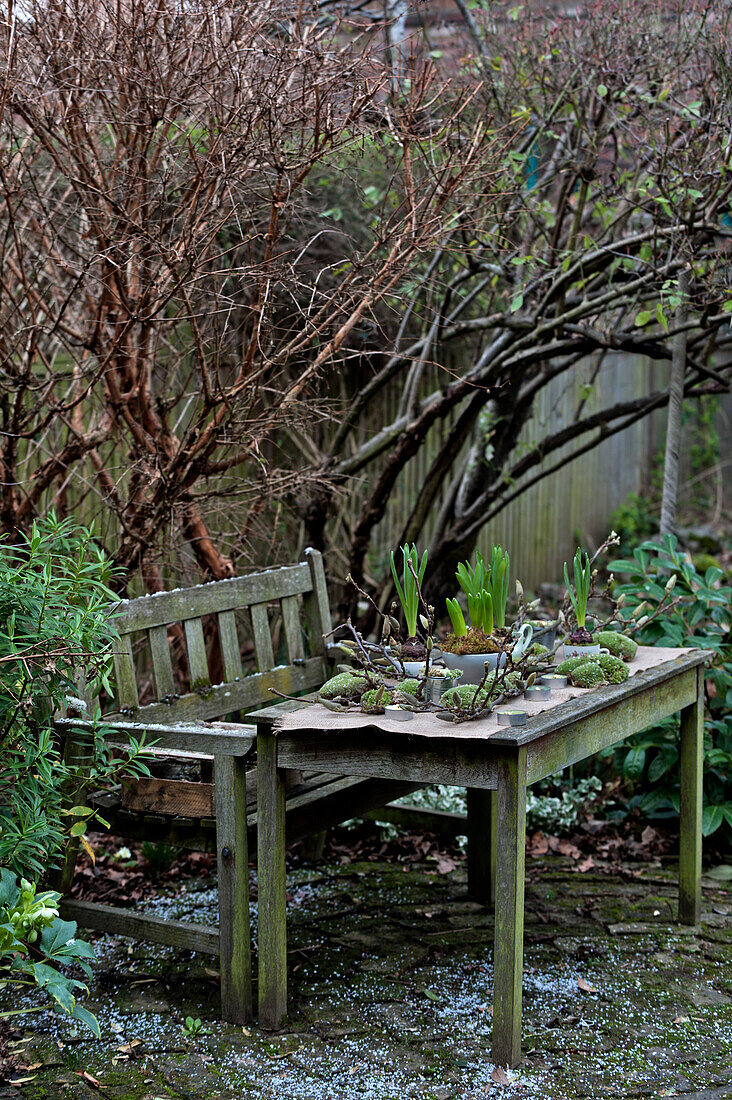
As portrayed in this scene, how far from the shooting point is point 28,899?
2.21m

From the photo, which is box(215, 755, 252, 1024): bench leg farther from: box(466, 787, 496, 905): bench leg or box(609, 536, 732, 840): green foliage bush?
box(609, 536, 732, 840): green foliage bush

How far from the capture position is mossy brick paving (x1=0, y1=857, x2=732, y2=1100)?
103 inches

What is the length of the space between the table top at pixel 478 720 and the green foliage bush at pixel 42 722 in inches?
16.4

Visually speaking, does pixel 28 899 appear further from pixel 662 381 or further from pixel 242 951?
pixel 662 381

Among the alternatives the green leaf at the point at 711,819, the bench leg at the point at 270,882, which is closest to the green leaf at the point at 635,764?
the green leaf at the point at 711,819

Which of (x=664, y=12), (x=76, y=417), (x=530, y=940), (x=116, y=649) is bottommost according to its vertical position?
(x=530, y=940)

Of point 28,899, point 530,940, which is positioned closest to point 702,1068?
point 530,940

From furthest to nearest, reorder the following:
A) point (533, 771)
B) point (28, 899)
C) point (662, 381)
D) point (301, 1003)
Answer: point (662, 381)
point (301, 1003)
point (533, 771)
point (28, 899)

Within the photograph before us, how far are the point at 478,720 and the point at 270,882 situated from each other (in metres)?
0.74

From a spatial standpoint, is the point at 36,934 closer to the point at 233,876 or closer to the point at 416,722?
the point at 233,876

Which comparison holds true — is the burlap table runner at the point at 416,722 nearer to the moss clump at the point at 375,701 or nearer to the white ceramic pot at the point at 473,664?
the moss clump at the point at 375,701

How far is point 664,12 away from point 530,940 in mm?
4312

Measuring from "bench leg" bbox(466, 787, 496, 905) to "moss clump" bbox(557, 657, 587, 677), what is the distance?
2.99 ft

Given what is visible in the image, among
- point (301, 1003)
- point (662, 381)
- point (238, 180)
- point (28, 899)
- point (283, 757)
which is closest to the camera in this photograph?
Answer: point (28, 899)
